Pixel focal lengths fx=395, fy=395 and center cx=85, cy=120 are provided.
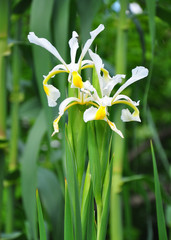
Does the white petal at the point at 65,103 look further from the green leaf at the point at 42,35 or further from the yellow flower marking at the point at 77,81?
the green leaf at the point at 42,35

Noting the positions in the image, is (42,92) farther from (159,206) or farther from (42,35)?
(159,206)

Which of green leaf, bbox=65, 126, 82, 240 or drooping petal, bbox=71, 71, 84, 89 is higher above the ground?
drooping petal, bbox=71, 71, 84, 89

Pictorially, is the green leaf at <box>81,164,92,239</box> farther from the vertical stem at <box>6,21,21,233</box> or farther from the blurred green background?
the vertical stem at <box>6,21,21,233</box>

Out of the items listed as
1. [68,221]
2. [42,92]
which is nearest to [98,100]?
[68,221]

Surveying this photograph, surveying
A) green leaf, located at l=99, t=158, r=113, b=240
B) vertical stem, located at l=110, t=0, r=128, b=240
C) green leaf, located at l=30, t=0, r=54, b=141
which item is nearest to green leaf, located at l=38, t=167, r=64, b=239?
vertical stem, located at l=110, t=0, r=128, b=240

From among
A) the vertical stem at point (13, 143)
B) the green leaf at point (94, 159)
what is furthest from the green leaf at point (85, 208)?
the vertical stem at point (13, 143)

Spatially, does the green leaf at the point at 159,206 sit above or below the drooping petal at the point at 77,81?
below

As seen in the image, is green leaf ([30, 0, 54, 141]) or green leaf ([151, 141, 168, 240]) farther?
green leaf ([30, 0, 54, 141])

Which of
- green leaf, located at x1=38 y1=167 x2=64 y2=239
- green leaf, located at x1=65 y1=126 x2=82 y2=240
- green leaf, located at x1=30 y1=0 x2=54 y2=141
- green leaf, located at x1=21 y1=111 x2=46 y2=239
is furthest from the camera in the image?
green leaf, located at x1=38 y1=167 x2=64 y2=239
